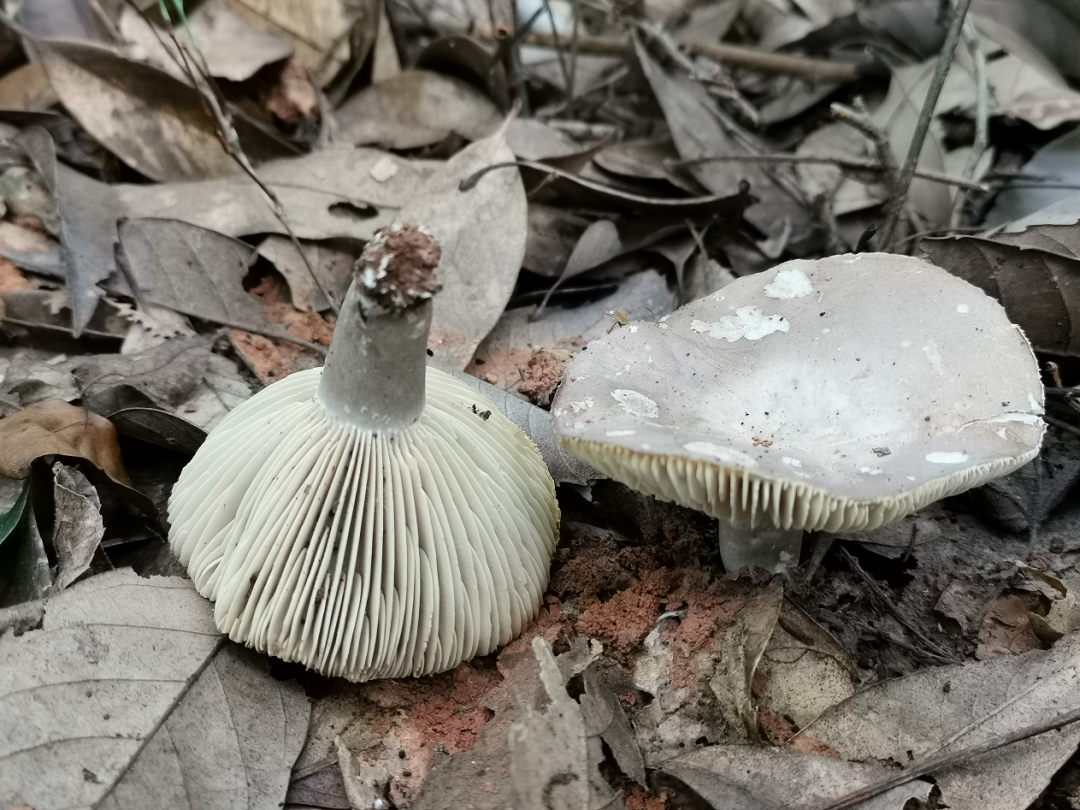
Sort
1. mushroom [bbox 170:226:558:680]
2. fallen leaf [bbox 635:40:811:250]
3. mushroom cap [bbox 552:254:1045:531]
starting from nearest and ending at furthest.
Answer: mushroom cap [bbox 552:254:1045:531] → mushroom [bbox 170:226:558:680] → fallen leaf [bbox 635:40:811:250]

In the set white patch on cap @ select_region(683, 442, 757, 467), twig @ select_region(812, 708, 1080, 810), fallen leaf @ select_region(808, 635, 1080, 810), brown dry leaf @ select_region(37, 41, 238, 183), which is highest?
brown dry leaf @ select_region(37, 41, 238, 183)

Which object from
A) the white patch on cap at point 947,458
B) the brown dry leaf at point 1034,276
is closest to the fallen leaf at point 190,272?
the white patch on cap at point 947,458

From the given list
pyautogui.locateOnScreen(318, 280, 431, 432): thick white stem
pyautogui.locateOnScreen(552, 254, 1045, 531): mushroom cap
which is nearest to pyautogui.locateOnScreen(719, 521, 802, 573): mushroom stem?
pyautogui.locateOnScreen(552, 254, 1045, 531): mushroom cap

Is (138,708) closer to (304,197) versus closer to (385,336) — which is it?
(385,336)

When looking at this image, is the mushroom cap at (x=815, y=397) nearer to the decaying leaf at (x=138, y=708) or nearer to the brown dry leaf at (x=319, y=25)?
the decaying leaf at (x=138, y=708)

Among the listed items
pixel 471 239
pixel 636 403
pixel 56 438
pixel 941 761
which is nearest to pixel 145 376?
pixel 56 438

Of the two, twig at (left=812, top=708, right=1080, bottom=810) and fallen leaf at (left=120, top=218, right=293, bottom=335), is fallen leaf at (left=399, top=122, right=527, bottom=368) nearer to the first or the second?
fallen leaf at (left=120, top=218, right=293, bottom=335)

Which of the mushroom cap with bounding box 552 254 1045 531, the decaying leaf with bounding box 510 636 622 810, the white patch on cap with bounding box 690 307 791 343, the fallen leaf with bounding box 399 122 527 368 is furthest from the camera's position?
the fallen leaf with bounding box 399 122 527 368
